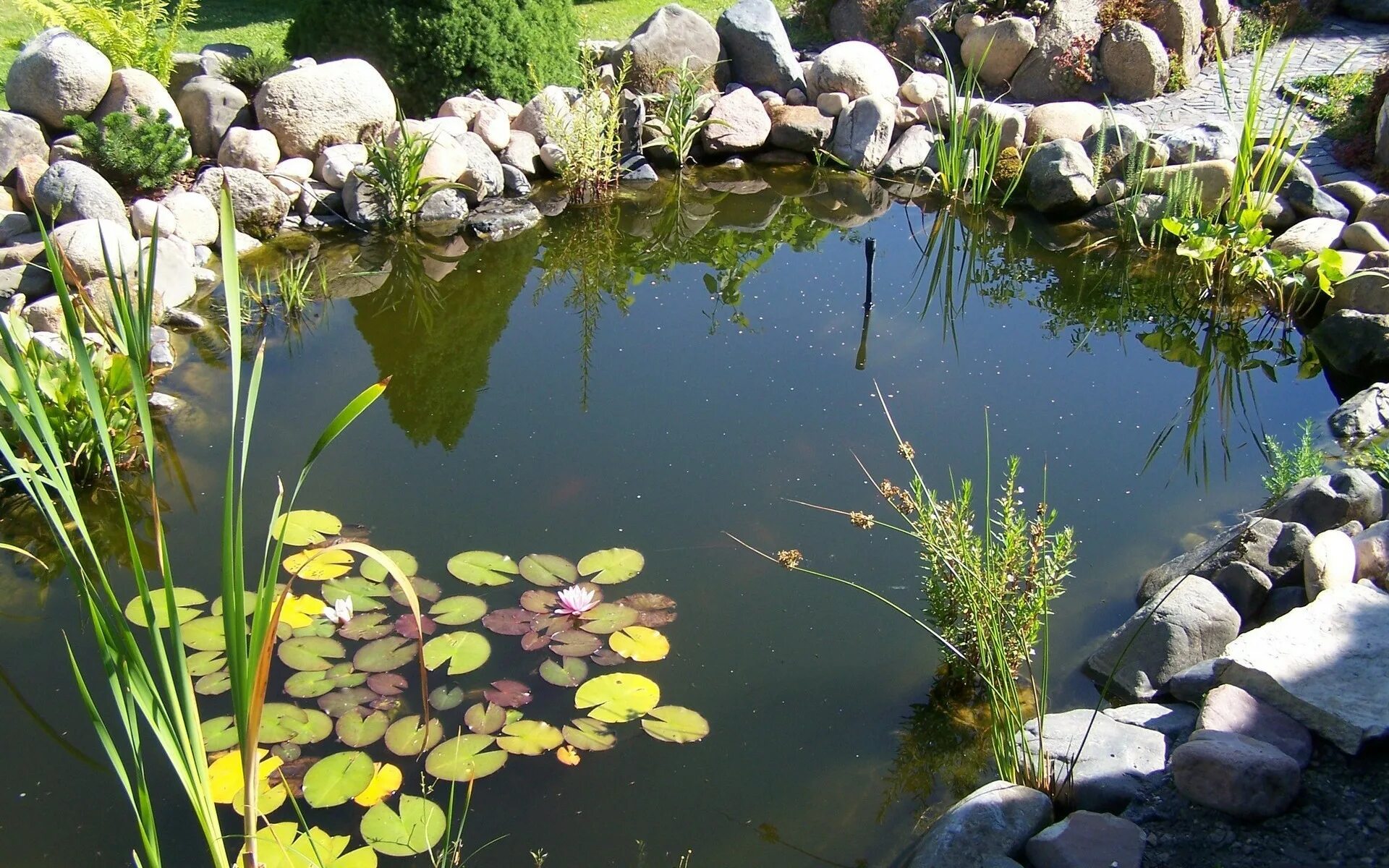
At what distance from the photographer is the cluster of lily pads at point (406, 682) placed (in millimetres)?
2918

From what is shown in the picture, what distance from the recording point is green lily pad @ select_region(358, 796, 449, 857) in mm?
2793

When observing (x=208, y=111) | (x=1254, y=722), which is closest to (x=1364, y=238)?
(x=1254, y=722)

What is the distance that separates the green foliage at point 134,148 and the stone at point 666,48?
11.0 feet

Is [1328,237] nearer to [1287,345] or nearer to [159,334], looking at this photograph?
[1287,345]

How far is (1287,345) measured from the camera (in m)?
5.71

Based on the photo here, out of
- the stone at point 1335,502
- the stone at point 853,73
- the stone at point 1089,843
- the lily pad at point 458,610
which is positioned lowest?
the lily pad at point 458,610

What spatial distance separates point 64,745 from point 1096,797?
9.39 ft

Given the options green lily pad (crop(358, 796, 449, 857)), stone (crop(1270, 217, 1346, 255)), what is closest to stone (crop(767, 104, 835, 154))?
stone (crop(1270, 217, 1346, 255))

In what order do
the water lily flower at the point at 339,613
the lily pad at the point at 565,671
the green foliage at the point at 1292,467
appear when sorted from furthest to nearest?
the green foliage at the point at 1292,467, the water lily flower at the point at 339,613, the lily pad at the point at 565,671

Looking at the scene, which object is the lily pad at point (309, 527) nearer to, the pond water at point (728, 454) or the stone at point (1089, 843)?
the pond water at point (728, 454)

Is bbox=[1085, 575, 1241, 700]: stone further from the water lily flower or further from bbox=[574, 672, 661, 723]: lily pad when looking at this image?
the water lily flower

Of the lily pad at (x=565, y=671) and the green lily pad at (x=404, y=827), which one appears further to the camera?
the lily pad at (x=565, y=671)

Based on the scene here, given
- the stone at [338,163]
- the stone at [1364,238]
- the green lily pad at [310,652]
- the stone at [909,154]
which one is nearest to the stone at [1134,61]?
the stone at [909,154]

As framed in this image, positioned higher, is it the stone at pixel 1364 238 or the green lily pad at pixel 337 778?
the stone at pixel 1364 238
